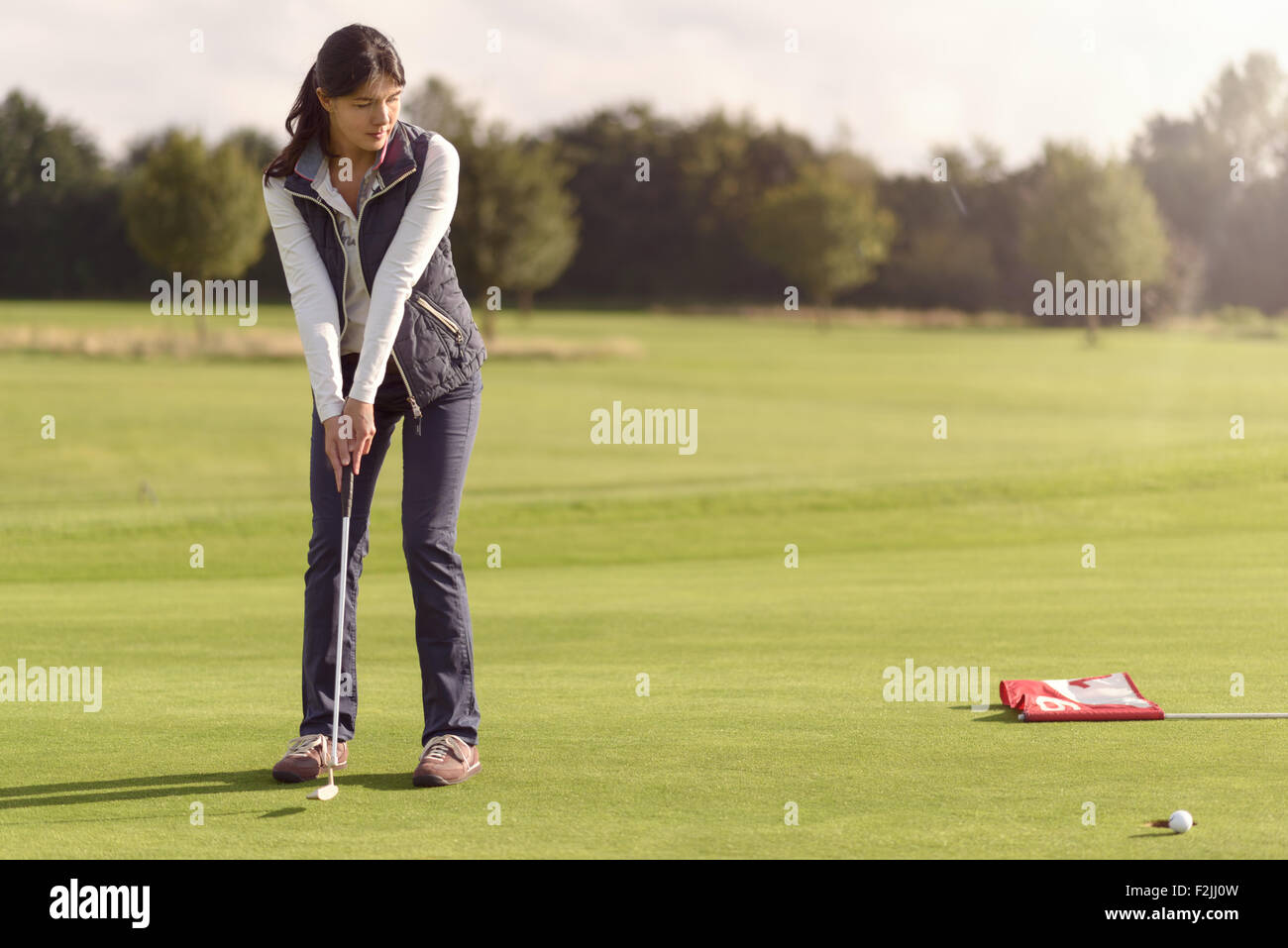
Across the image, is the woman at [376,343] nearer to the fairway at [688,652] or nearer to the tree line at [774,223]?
the fairway at [688,652]

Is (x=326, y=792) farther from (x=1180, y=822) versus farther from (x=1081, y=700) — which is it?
(x=1081, y=700)

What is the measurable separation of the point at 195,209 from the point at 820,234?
24155 millimetres

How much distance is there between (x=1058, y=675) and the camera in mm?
5891

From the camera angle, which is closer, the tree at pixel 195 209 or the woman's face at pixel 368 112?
the woman's face at pixel 368 112

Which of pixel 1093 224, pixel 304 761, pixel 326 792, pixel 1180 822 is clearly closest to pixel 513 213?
pixel 1093 224

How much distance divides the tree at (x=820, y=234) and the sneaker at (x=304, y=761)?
53.1 meters

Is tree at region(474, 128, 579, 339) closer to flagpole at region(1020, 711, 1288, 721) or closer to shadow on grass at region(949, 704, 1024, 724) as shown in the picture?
shadow on grass at region(949, 704, 1024, 724)

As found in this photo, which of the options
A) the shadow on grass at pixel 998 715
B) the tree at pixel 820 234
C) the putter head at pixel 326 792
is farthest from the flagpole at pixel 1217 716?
the tree at pixel 820 234

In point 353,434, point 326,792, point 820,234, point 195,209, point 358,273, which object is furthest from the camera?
point 820,234

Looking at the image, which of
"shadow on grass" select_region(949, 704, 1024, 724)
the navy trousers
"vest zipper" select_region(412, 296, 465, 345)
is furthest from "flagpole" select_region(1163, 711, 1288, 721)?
"vest zipper" select_region(412, 296, 465, 345)

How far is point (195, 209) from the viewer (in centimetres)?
4150

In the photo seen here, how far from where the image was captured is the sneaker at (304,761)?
13.7ft

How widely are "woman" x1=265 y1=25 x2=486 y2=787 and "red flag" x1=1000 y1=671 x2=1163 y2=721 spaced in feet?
6.15

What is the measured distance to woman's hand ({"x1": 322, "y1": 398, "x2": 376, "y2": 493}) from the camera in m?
4.28
